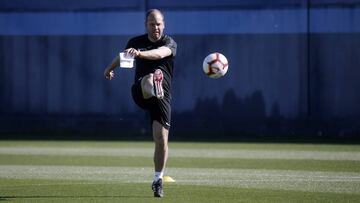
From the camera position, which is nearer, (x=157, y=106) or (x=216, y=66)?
(x=157, y=106)

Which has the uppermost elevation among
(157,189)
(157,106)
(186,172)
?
(157,106)

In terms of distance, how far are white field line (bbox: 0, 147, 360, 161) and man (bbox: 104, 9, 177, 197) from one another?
24.9 feet

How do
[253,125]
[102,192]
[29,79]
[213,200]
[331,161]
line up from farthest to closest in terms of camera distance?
[29,79] < [253,125] < [331,161] < [102,192] < [213,200]

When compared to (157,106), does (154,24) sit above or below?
above

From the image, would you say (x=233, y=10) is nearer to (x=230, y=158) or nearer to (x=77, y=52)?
(x=77, y=52)

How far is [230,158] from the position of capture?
18953mm

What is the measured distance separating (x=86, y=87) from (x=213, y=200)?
59.1ft

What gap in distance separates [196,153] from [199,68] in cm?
795

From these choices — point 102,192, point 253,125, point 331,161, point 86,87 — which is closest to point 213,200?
point 102,192

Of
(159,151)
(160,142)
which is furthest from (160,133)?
(159,151)

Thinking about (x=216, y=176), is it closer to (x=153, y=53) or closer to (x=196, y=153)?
(x=153, y=53)

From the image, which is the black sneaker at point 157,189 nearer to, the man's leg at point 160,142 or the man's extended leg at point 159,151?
the man's extended leg at point 159,151

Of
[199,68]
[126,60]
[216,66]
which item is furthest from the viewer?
[199,68]

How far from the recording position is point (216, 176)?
48.9 ft
